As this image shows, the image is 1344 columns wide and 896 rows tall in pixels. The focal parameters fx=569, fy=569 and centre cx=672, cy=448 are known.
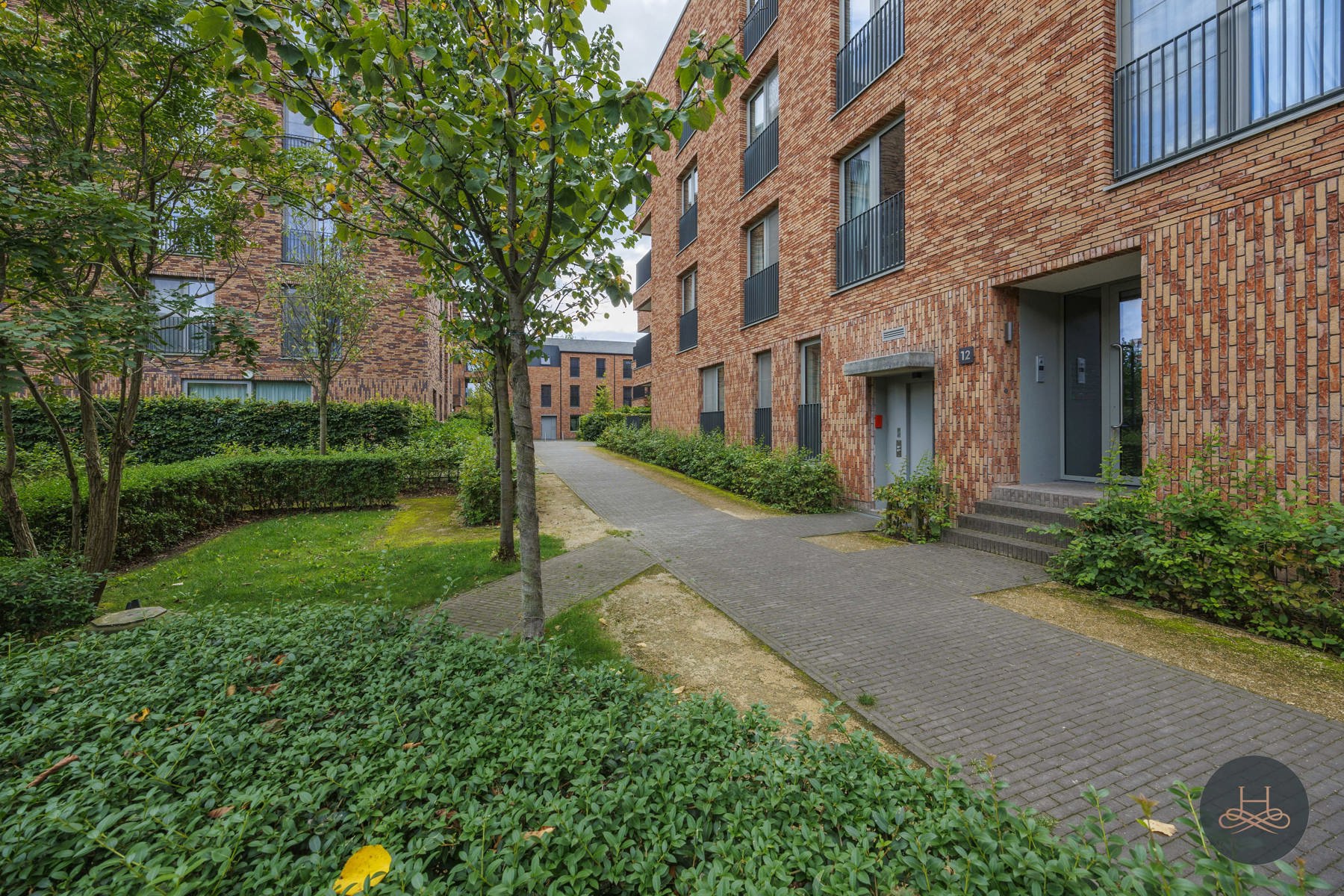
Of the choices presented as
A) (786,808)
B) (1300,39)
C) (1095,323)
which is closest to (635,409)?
(1095,323)

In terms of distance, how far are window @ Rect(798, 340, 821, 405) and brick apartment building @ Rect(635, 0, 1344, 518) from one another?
0.05 m

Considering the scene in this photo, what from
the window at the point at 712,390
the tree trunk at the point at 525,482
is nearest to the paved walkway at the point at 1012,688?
the tree trunk at the point at 525,482

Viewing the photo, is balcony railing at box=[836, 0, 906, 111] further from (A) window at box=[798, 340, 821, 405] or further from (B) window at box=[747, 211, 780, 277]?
(A) window at box=[798, 340, 821, 405]

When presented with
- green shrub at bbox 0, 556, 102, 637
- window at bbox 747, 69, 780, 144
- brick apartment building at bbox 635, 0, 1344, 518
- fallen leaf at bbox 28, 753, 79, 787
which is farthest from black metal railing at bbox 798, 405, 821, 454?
fallen leaf at bbox 28, 753, 79, 787

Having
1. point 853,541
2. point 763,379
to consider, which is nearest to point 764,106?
point 763,379

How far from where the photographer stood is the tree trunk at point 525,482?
364cm

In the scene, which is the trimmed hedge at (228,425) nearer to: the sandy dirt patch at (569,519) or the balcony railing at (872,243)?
the sandy dirt patch at (569,519)

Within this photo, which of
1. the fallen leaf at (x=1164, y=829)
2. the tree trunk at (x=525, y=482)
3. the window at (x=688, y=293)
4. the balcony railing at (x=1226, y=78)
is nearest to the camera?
the fallen leaf at (x=1164, y=829)

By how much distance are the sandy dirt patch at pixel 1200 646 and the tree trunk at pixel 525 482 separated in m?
4.13

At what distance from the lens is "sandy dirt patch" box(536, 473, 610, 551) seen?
839cm

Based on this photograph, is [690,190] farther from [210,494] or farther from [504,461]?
[210,494]

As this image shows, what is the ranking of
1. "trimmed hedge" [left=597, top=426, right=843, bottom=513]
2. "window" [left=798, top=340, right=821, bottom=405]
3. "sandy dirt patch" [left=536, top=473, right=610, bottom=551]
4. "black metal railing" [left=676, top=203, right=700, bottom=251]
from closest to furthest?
"sandy dirt patch" [left=536, top=473, right=610, bottom=551] < "trimmed hedge" [left=597, top=426, right=843, bottom=513] < "window" [left=798, top=340, right=821, bottom=405] < "black metal railing" [left=676, top=203, right=700, bottom=251]

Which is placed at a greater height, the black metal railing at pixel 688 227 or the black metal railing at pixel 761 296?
the black metal railing at pixel 688 227

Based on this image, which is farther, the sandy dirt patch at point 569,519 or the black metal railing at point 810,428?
the black metal railing at point 810,428
